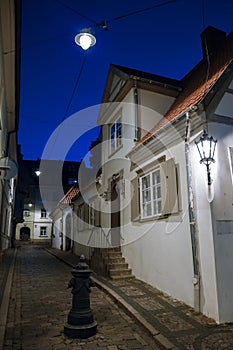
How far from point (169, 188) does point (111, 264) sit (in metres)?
3.81

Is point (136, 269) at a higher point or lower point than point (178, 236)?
lower

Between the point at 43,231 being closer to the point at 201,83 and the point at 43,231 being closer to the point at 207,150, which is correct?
the point at 201,83

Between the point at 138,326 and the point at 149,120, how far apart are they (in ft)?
21.5

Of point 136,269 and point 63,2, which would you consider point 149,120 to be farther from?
point 136,269

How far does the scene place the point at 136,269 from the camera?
7.98 metres

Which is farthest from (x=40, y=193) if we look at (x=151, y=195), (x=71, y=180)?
(x=151, y=195)

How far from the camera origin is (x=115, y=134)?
1062 cm

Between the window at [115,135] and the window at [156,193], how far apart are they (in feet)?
8.42

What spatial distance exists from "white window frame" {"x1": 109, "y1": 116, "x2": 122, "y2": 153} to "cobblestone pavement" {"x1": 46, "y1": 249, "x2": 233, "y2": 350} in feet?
18.4

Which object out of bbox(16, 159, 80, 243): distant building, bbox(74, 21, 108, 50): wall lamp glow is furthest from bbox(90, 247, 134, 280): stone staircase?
bbox(16, 159, 80, 243): distant building

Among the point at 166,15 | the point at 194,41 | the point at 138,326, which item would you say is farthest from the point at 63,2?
the point at 138,326

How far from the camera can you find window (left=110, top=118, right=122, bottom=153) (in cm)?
1027

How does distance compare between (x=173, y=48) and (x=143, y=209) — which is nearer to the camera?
(x=143, y=209)

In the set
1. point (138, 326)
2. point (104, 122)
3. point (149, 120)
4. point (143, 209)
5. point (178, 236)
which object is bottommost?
point (138, 326)
